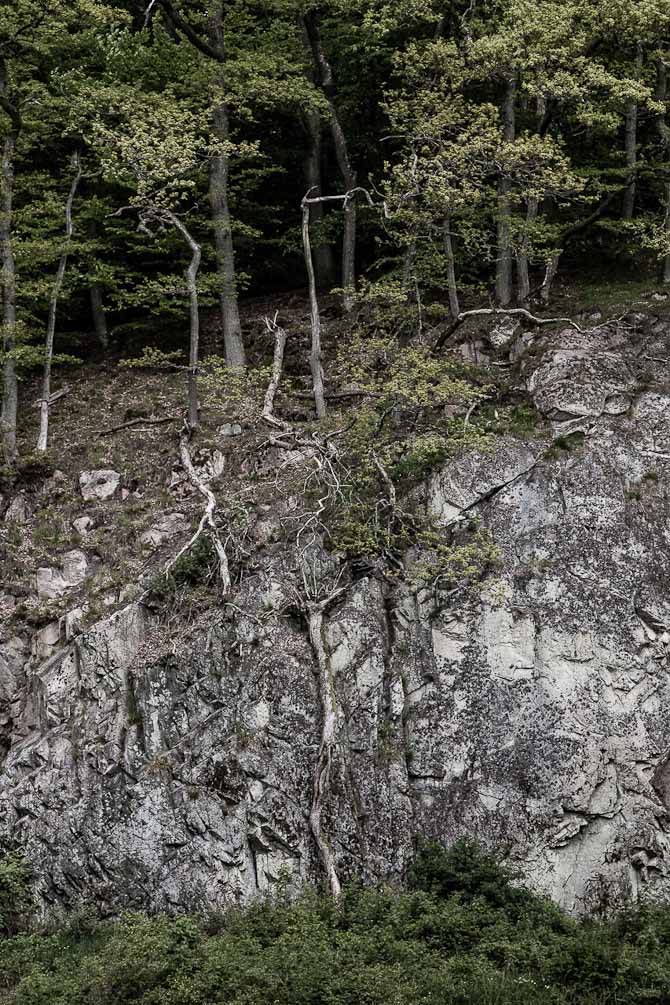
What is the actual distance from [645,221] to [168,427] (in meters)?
10.7

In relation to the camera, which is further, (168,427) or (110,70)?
(110,70)

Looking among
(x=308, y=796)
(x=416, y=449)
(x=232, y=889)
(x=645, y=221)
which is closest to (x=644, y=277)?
(x=645, y=221)

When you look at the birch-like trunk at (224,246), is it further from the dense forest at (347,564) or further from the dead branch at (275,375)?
the dead branch at (275,375)

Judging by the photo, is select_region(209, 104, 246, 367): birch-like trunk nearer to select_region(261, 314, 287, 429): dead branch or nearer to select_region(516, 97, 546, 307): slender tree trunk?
select_region(261, 314, 287, 429): dead branch

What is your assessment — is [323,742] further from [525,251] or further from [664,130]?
[664,130]

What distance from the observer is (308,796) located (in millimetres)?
14047

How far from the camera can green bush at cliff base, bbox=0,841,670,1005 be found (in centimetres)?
1143

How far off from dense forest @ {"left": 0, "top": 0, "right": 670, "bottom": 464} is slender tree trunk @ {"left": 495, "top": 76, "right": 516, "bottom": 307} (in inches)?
2.3

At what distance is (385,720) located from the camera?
14.7m

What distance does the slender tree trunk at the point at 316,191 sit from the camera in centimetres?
2323

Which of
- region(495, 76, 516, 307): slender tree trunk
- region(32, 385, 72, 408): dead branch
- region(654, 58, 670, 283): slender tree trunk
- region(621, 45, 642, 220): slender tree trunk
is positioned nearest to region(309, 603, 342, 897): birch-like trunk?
region(495, 76, 516, 307): slender tree trunk

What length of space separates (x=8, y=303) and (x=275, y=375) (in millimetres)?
5719

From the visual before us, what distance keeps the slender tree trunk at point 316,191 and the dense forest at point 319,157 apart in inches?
2.3

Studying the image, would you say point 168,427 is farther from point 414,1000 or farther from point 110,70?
point 414,1000
